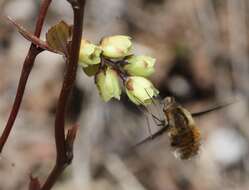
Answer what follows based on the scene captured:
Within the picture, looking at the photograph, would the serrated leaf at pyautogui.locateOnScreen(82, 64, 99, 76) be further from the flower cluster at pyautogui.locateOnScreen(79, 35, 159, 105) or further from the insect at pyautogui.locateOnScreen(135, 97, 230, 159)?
the insect at pyautogui.locateOnScreen(135, 97, 230, 159)

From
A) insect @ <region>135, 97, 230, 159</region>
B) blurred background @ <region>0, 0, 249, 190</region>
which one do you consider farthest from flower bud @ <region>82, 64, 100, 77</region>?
blurred background @ <region>0, 0, 249, 190</region>

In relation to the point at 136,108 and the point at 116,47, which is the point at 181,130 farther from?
the point at 136,108

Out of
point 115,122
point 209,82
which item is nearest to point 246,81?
point 209,82

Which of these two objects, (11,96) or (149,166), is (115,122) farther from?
(11,96)

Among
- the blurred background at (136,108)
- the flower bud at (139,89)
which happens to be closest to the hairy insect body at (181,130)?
A: the flower bud at (139,89)

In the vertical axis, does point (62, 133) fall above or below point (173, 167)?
above

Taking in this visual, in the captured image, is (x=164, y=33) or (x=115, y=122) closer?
(x=115, y=122)

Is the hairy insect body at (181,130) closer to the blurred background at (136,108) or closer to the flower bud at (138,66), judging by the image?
the flower bud at (138,66)
